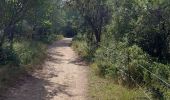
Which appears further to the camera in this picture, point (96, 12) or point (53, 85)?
point (96, 12)

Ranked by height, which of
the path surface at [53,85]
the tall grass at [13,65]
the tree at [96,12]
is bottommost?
the path surface at [53,85]

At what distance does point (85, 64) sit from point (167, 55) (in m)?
7.38

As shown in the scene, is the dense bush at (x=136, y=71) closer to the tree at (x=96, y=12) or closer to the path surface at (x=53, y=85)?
the path surface at (x=53, y=85)

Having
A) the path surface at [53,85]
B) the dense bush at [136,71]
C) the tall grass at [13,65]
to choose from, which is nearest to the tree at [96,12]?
the path surface at [53,85]

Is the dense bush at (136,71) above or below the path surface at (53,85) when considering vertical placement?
above

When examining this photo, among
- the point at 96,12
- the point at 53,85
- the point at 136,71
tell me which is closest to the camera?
the point at 136,71

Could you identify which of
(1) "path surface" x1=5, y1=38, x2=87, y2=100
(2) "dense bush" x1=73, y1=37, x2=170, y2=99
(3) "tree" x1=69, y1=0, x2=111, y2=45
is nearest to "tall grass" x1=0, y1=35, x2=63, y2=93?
(1) "path surface" x1=5, y1=38, x2=87, y2=100

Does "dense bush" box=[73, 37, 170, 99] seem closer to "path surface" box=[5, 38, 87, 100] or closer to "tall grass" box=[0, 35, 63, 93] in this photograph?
"path surface" box=[5, 38, 87, 100]

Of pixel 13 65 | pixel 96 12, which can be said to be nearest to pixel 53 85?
pixel 13 65

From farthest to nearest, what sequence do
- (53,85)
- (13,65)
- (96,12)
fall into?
1. (96,12)
2. (13,65)
3. (53,85)

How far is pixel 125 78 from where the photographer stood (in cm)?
1420

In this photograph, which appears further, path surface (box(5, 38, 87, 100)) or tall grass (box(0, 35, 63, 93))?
tall grass (box(0, 35, 63, 93))

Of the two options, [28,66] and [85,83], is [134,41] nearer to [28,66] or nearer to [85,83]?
[85,83]

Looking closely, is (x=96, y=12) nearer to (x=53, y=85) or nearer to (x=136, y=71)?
(x=53, y=85)
